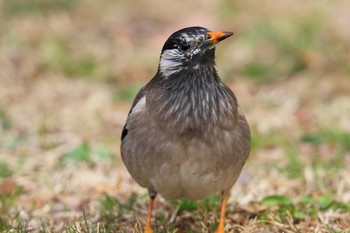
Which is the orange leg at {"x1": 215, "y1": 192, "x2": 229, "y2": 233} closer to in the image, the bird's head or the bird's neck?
the bird's neck

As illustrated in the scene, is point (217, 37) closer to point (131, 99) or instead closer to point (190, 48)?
point (190, 48)

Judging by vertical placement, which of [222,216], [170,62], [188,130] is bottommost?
[222,216]

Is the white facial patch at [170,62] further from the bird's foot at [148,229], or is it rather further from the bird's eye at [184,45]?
the bird's foot at [148,229]

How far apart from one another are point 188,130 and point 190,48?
20.7 inches

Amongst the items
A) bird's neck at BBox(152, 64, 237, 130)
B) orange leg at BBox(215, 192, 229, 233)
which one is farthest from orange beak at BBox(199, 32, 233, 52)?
orange leg at BBox(215, 192, 229, 233)

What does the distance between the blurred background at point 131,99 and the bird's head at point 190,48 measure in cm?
115

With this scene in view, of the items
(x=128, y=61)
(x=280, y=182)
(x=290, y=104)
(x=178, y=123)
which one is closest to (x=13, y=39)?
(x=128, y=61)

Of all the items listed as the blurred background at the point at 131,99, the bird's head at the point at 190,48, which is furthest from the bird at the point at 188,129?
the blurred background at the point at 131,99

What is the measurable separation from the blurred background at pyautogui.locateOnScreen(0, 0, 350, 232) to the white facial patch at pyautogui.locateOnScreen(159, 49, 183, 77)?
1109 millimetres

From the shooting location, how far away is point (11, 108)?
8.85 meters

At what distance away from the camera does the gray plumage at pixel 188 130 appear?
193 inches

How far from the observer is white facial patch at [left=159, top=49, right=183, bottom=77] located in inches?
198

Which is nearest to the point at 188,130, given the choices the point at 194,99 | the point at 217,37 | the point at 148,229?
the point at 194,99

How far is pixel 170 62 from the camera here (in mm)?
5094
